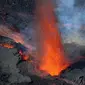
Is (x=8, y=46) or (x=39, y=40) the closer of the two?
(x=8, y=46)

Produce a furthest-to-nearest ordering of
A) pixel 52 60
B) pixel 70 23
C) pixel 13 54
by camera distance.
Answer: pixel 70 23
pixel 52 60
pixel 13 54

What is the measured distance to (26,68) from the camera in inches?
669

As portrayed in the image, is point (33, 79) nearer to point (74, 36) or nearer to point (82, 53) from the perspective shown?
point (82, 53)

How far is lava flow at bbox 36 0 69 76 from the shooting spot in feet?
62.7

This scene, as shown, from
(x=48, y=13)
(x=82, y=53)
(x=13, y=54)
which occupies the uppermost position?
(x=48, y=13)

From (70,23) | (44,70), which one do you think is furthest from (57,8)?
(44,70)

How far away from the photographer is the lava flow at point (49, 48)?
19097 mm

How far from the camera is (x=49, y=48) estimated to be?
2122cm

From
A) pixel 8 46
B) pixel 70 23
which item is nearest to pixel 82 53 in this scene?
pixel 70 23

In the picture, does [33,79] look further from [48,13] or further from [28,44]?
[48,13]

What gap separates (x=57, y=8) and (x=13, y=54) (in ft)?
46.7

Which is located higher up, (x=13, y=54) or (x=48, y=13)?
(x=48, y=13)

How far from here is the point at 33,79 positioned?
16109 millimetres

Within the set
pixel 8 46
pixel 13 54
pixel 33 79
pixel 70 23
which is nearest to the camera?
Answer: pixel 33 79
